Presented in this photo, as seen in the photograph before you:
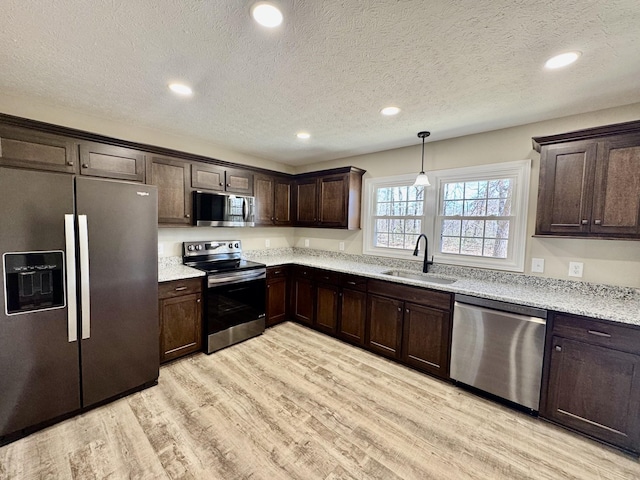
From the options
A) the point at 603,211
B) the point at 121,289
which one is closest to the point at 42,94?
the point at 121,289

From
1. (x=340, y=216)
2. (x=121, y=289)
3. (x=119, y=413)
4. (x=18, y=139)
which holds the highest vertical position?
(x=18, y=139)

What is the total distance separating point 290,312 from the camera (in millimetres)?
4027

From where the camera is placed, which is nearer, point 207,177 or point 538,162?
point 538,162

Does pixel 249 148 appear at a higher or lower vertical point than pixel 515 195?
higher

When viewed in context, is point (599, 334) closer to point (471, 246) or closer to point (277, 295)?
point (471, 246)

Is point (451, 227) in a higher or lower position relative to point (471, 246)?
higher

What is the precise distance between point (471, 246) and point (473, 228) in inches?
7.9

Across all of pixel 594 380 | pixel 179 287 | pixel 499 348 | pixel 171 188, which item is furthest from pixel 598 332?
pixel 171 188

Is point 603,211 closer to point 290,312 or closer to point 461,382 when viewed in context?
point 461,382

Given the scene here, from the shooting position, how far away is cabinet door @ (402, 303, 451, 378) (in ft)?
8.44

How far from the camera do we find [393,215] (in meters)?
3.61

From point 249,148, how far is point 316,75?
2.07 meters


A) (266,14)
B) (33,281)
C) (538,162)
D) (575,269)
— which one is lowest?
(33,281)

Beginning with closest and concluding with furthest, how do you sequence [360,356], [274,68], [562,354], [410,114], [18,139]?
[274,68] → [562,354] → [18,139] → [410,114] → [360,356]
